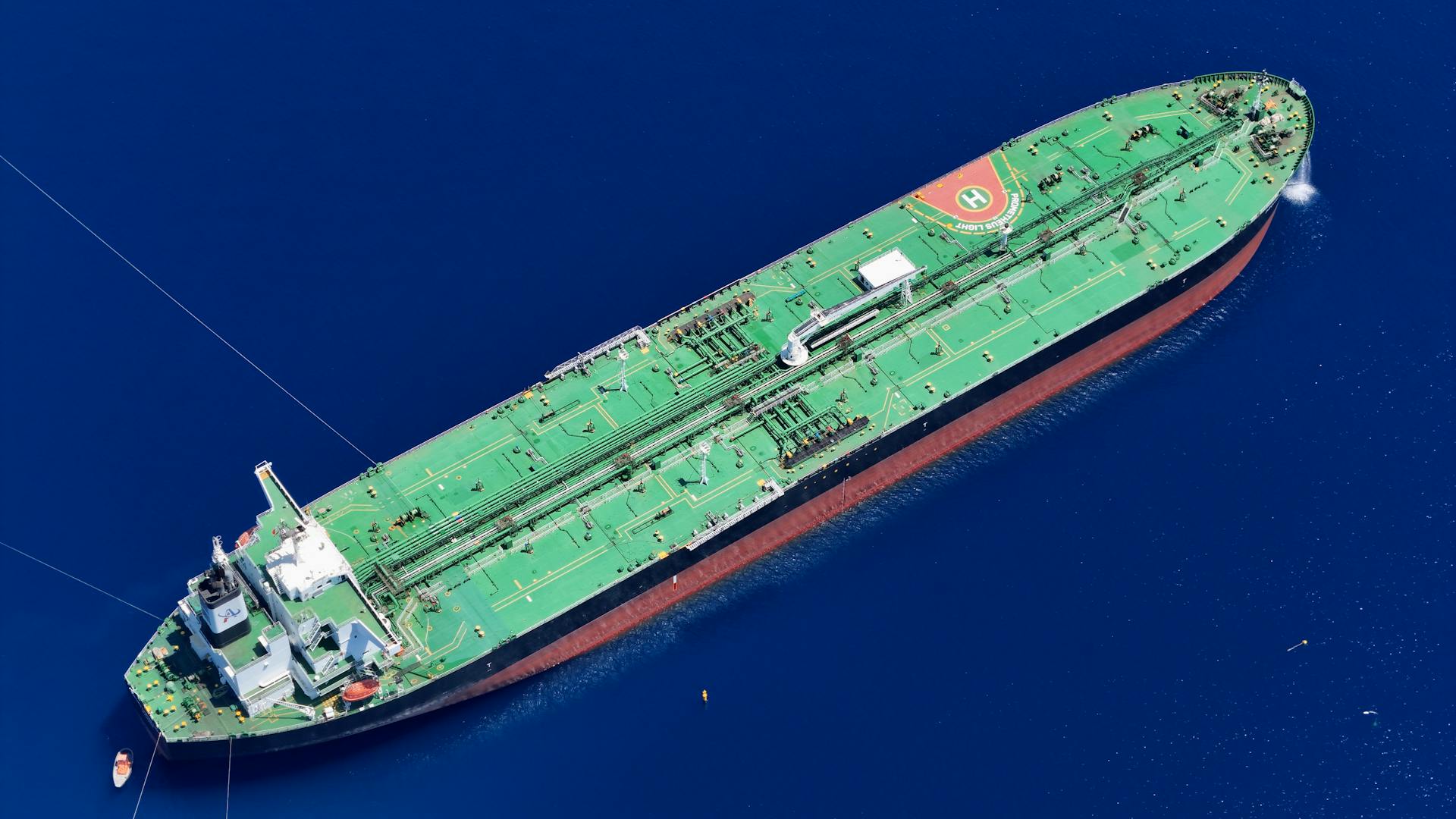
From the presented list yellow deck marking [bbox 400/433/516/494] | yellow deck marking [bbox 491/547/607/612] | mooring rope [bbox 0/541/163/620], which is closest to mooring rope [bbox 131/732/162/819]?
mooring rope [bbox 0/541/163/620]

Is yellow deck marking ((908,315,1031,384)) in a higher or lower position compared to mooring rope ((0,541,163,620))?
lower

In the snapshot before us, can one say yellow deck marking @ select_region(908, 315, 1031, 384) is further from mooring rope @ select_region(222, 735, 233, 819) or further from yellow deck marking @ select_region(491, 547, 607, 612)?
mooring rope @ select_region(222, 735, 233, 819)

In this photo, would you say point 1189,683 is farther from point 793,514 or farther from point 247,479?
point 247,479

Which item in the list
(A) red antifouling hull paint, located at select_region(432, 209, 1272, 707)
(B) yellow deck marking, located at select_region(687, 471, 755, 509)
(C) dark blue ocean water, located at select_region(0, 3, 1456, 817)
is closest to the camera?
(C) dark blue ocean water, located at select_region(0, 3, 1456, 817)

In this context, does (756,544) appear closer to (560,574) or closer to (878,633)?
(878,633)

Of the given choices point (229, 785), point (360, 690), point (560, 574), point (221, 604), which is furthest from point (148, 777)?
point (560, 574)

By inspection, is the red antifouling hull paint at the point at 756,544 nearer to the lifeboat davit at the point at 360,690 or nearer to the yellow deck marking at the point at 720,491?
the yellow deck marking at the point at 720,491
